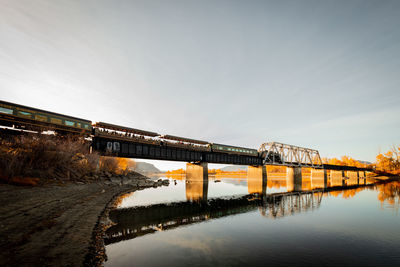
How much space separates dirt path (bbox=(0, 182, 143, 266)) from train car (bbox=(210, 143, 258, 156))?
2491 inches

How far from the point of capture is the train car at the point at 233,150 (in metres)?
79.7

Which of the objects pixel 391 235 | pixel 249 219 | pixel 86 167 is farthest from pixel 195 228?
pixel 86 167

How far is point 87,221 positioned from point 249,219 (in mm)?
14927

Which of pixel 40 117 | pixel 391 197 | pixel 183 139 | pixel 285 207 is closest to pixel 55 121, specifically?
pixel 40 117

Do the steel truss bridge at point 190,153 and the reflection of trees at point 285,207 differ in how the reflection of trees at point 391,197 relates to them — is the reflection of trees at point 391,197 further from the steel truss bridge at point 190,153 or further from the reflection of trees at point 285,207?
the steel truss bridge at point 190,153

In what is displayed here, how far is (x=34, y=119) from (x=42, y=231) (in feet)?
112

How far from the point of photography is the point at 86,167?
3959 centimetres

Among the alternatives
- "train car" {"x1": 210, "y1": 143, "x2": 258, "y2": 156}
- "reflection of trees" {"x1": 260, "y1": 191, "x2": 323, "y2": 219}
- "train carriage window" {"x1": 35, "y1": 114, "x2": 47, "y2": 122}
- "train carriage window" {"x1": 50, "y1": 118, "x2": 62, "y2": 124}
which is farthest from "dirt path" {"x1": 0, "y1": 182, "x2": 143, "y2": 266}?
"train car" {"x1": 210, "y1": 143, "x2": 258, "y2": 156}

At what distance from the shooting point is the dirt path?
8.16 meters

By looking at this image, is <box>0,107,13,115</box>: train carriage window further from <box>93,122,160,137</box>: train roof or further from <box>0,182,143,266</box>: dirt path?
<box>0,182,143,266</box>: dirt path

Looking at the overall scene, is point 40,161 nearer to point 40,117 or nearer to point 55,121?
point 40,117

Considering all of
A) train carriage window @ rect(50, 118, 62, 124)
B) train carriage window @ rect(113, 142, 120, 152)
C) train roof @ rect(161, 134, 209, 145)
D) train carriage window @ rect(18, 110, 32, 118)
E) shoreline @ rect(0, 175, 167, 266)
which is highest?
train carriage window @ rect(18, 110, 32, 118)

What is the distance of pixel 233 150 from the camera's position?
3383 inches

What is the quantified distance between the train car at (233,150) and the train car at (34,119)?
4999cm
